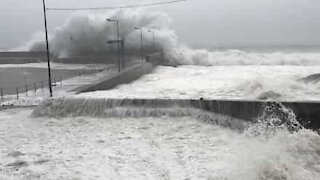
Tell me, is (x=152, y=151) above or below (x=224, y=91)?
below

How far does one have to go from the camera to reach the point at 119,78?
25.9 m

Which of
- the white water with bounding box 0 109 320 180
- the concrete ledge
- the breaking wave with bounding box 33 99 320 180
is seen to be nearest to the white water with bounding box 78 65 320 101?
the concrete ledge

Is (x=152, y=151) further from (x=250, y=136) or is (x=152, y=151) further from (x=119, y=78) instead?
(x=119, y=78)

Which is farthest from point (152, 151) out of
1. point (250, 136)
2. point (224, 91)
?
point (224, 91)

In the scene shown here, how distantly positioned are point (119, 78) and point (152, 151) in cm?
1385

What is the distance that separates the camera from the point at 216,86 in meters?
23.4

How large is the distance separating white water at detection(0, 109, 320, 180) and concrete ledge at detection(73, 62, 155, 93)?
17.4 ft

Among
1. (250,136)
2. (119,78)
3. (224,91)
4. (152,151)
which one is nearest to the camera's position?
(152,151)

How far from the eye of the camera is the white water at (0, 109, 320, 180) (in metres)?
10.5

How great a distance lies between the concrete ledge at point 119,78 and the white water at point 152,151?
5.30m

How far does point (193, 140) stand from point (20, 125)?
6865 millimetres

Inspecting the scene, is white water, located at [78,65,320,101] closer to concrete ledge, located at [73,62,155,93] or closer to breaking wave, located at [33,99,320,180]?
concrete ledge, located at [73,62,155,93]

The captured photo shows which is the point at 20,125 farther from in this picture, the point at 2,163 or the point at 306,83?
the point at 306,83

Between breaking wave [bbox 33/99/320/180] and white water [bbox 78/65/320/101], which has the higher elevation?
white water [bbox 78/65/320/101]
